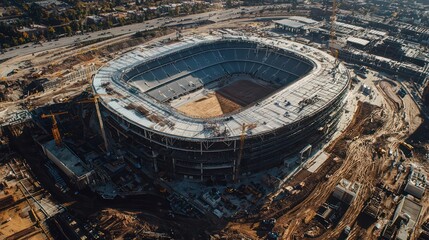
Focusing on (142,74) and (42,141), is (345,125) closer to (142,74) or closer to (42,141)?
(142,74)

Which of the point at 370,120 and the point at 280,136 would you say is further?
the point at 370,120

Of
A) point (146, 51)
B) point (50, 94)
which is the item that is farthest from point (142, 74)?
point (50, 94)

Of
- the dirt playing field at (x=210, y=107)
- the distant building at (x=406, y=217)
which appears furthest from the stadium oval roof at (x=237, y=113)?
the distant building at (x=406, y=217)

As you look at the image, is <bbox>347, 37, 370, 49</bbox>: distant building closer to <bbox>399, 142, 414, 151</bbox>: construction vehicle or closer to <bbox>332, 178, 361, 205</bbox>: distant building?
<bbox>399, 142, 414, 151</bbox>: construction vehicle

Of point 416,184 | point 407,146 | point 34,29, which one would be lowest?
point 407,146

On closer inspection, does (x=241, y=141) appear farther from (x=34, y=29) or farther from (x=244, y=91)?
(x=34, y=29)

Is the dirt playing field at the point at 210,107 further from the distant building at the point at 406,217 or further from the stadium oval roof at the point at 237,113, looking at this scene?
the distant building at the point at 406,217

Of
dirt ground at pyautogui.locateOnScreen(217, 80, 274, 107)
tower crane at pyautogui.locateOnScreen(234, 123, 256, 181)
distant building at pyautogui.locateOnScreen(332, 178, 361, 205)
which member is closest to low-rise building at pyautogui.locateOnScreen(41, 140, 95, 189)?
tower crane at pyautogui.locateOnScreen(234, 123, 256, 181)

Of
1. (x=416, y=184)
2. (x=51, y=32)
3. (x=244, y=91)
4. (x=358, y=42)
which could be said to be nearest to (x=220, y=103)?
(x=244, y=91)
